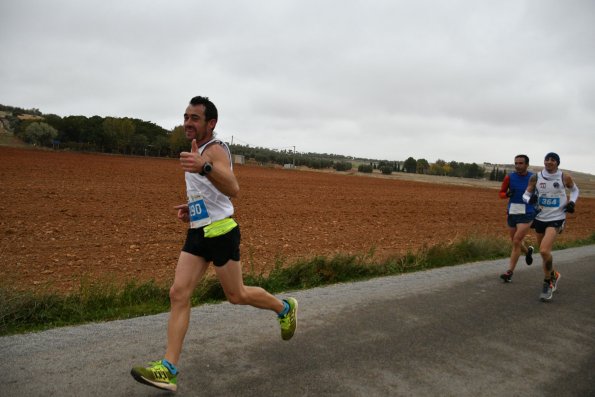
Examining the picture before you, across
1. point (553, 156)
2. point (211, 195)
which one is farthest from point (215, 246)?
point (553, 156)

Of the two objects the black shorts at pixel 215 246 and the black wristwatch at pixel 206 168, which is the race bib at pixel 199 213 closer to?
the black shorts at pixel 215 246

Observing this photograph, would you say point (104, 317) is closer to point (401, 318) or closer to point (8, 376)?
point (8, 376)

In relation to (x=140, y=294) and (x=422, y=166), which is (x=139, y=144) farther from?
(x=422, y=166)

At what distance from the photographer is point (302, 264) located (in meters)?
6.82

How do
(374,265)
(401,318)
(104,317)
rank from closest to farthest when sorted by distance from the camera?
(104,317)
(401,318)
(374,265)

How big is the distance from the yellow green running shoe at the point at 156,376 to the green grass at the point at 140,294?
1.90 meters

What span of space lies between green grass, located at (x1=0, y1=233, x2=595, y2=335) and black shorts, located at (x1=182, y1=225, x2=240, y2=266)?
1938 millimetres

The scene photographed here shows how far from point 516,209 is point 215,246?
6061 mm

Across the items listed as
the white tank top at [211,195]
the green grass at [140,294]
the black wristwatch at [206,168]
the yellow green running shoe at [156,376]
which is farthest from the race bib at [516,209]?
the yellow green running shoe at [156,376]

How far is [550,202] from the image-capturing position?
6.87m

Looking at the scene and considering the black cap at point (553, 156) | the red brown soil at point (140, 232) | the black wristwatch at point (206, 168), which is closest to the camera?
the black wristwatch at point (206, 168)

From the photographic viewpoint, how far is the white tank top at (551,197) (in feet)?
22.3

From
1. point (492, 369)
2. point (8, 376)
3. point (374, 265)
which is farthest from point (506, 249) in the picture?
point (8, 376)

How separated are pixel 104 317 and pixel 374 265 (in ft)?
15.7
